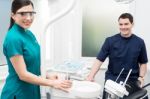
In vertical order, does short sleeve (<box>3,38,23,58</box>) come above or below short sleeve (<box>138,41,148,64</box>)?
above

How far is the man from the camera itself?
2523 millimetres

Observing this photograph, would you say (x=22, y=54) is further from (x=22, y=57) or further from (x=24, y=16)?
(x=24, y=16)

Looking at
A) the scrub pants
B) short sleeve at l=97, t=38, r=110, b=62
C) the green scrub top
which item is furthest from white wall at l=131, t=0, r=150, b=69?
the green scrub top

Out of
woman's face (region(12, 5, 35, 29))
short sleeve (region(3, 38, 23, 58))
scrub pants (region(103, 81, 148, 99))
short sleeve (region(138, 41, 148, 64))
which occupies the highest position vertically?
woman's face (region(12, 5, 35, 29))

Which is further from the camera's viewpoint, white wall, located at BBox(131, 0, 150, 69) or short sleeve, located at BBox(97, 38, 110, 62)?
white wall, located at BBox(131, 0, 150, 69)

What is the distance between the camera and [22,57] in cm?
152

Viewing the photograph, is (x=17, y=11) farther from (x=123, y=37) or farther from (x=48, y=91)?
(x=123, y=37)

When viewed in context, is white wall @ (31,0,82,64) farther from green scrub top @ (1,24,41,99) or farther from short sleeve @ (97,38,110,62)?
green scrub top @ (1,24,41,99)

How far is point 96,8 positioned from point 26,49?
166cm

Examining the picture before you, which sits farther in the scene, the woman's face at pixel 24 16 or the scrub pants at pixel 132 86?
the scrub pants at pixel 132 86

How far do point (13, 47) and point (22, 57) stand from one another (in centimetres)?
8

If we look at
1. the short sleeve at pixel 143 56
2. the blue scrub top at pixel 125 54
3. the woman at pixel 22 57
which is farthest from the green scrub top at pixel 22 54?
the short sleeve at pixel 143 56

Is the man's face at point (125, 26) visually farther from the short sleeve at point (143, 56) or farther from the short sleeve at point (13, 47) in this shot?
the short sleeve at point (13, 47)

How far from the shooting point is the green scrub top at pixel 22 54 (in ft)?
4.97
